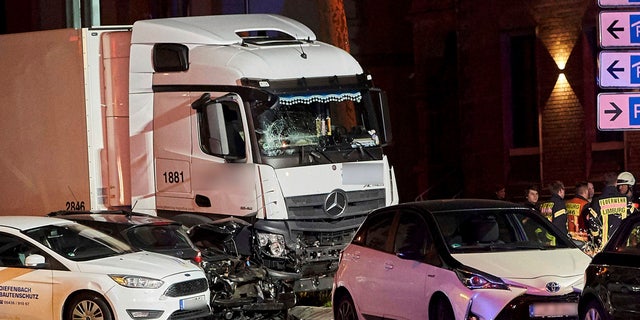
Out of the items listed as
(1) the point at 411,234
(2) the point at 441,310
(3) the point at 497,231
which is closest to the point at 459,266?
(2) the point at 441,310

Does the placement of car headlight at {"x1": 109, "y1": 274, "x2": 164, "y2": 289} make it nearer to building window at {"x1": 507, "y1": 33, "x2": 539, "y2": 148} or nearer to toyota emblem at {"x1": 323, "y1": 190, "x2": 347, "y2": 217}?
toyota emblem at {"x1": 323, "y1": 190, "x2": 347, "y2": 217}

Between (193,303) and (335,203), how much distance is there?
2775mm

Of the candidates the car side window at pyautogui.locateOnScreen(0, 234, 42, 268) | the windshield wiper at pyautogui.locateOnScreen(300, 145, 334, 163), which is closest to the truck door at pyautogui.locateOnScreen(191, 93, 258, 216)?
the windshield wiper at pyautogui.locateOnScreen(300, 145, 334, 163)

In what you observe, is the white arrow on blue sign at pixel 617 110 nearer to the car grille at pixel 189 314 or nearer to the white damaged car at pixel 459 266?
the white damaged car at pixel 459 266

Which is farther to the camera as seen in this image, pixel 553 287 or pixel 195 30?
pixel 195 30

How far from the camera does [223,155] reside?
651 inches

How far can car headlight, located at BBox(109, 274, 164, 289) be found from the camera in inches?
566

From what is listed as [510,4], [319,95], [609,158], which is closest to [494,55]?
A: [510,4]

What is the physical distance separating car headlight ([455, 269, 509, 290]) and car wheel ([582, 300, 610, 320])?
0.80m

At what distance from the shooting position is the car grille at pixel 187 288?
14641mm

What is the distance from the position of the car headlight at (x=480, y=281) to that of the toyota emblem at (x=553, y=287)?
398 mm

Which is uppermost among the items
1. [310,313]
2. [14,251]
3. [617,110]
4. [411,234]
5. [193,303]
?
[617,110]

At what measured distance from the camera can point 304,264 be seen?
54.2ft

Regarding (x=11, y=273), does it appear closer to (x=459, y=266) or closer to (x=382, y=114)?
(x=459, y=266)
